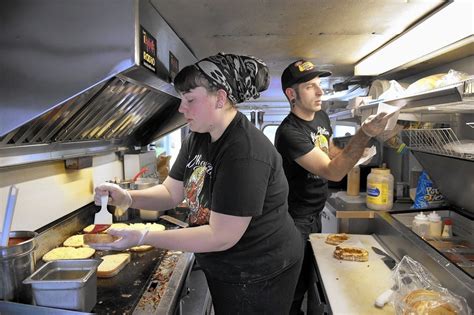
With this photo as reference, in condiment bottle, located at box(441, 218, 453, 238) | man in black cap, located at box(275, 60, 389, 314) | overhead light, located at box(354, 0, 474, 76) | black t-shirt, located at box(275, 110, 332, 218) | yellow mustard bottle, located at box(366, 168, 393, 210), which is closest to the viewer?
overhead light, located at box(354, 0, 474, 76)

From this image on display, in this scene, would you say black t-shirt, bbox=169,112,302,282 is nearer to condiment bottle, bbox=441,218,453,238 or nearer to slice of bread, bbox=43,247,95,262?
slice of bread, bbox=43,247,95,262

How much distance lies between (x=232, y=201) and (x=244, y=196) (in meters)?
0.05

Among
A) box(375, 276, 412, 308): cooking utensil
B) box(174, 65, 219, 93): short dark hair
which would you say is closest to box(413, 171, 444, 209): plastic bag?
box(375, 276, 412, 308): cooking utensil

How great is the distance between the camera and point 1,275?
123 centimetres

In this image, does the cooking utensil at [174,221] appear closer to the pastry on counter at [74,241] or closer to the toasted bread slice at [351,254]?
the pastry on counter at [74,241]

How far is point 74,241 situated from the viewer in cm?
196

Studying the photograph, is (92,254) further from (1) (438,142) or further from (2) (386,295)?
(1) (438,142)

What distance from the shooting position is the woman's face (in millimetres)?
1371

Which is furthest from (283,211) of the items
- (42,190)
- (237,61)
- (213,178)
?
(42,190)

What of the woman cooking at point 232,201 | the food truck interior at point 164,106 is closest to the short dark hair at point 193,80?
the woman cooking at point 232,201

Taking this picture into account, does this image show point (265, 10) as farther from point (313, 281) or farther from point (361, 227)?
point (361, 227)

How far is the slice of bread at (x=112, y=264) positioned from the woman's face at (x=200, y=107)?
81cm

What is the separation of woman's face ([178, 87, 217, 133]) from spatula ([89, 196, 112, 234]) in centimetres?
64

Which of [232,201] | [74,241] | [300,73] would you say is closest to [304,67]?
[300,73]
